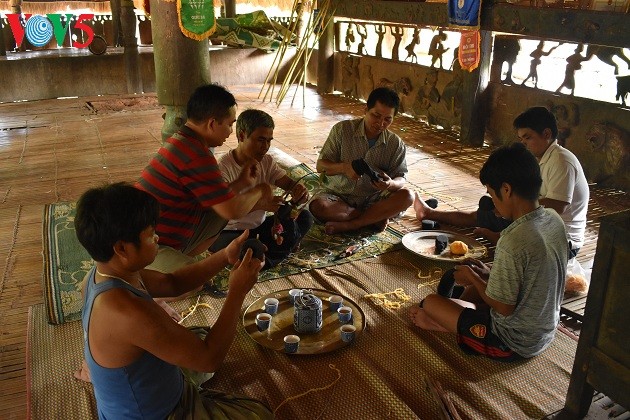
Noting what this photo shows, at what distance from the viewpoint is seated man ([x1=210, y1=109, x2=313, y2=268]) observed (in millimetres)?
3146

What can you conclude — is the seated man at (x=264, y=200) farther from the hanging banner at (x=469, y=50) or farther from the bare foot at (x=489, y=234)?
the hanging banner at (x=469, y=50)

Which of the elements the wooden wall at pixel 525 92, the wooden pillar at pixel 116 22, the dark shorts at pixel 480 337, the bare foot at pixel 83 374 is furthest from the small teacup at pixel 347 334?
the wooden pillar at pixel 116 22

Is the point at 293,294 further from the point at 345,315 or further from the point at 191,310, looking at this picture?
the point at 191,310

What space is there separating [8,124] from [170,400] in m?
7.35

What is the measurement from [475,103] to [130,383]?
19.4 feet

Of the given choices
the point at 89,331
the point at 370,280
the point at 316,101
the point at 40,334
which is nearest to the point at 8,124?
the point at 316,101

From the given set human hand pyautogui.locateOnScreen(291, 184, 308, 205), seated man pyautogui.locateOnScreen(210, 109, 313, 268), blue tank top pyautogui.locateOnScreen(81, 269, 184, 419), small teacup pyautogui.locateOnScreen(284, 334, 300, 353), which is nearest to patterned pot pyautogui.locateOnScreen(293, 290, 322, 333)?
small teacup pyautogui.locateOnScreen(284, 334, 300, 353)

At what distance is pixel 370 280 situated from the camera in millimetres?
3297

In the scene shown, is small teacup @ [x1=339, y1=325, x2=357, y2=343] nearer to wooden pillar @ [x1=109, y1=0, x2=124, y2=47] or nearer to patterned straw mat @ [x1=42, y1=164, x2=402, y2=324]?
patterned straw mat @ [x1=42, y1=164, x2=402, y2=324]

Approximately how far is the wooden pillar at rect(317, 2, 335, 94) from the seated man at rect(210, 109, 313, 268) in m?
6.93

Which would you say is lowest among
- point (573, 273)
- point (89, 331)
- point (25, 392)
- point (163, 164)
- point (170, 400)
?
point (25, 392)

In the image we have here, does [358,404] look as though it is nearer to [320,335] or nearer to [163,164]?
[320,335]

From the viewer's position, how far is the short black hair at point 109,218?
4.93 ft

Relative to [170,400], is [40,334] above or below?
below
